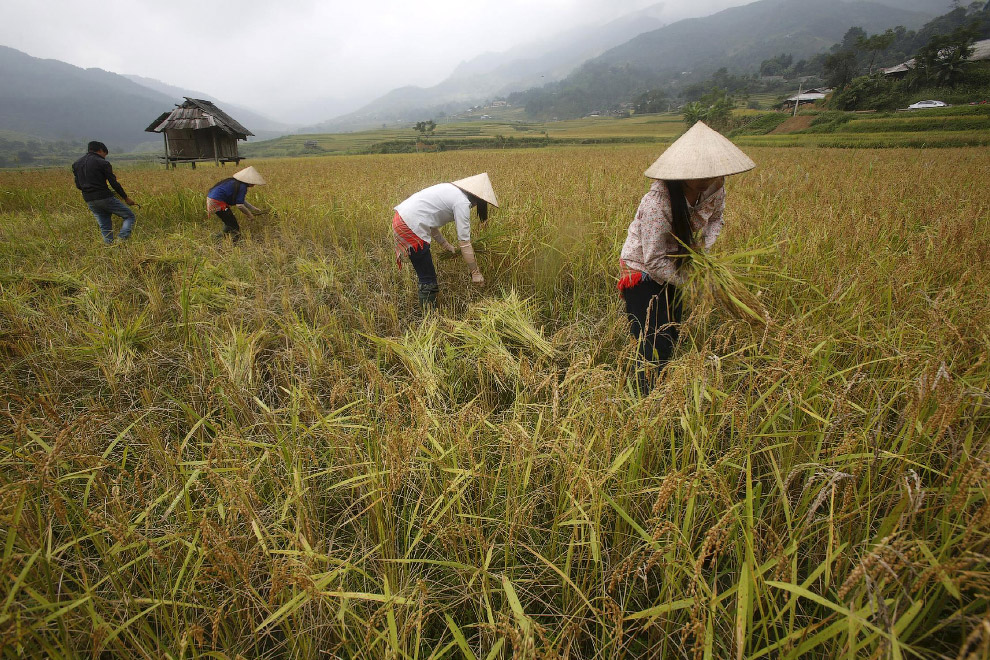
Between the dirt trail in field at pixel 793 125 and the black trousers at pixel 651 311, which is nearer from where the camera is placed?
the black trousers at pixel 651 311

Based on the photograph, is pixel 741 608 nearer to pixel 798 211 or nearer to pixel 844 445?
pixel 844 445

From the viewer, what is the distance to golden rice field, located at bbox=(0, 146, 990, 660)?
3.06 ft

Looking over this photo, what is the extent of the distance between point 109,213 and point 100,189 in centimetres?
32

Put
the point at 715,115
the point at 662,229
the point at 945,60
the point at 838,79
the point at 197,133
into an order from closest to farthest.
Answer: the point at 662,229 < the point at 197,133 < the point at 715,115 < the point at 945,60 < the point at 838,79

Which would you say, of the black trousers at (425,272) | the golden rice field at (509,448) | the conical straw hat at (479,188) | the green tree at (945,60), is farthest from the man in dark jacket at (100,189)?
the green tree at (945,60)

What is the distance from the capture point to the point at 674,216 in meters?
2.05

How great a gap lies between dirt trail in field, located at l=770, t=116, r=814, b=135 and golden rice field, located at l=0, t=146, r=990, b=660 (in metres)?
27.5

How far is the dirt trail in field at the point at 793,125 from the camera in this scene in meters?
25.2

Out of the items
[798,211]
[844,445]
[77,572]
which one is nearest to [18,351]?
[77,572]

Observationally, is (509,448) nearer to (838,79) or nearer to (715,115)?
(715,115)

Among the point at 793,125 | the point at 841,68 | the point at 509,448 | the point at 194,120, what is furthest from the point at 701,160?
the point at 841,68

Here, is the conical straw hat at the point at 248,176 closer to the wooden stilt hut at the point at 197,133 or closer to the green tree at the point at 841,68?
the wooden stilt hut at the point at 197,133

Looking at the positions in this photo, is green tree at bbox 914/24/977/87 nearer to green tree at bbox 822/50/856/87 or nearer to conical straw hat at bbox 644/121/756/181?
green tree at bbox 822/50/856/87

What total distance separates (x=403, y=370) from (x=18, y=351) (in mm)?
2371
